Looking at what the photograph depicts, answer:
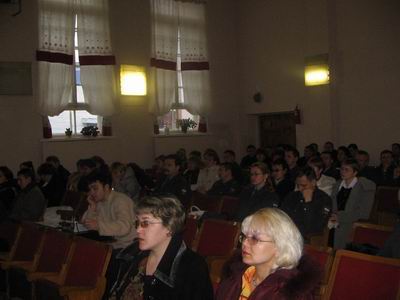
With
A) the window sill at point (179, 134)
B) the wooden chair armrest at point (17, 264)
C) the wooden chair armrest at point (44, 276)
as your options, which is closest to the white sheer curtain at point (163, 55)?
the window sill at point (179, 134)

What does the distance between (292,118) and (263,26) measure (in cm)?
238

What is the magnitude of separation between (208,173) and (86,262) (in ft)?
16.7

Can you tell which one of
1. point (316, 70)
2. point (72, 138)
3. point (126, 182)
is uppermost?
point (316, 70)

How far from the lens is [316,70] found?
11883mm

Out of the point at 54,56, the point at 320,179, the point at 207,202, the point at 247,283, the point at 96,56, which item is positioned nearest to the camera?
the point at 247,283

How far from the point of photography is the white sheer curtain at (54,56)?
1102cm

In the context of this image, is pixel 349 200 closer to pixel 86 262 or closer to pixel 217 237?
pixel 217 237

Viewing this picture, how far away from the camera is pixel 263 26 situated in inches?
524

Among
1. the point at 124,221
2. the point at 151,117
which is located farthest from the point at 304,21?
the point at 124,221

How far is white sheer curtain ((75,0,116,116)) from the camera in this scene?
11.6 metres

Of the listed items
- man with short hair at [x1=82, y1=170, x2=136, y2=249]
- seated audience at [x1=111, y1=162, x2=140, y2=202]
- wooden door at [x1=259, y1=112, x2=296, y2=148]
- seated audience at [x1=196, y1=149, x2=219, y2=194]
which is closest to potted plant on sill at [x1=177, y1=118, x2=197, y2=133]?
wooden door at [x1=259, y1=112, x2=296, y2=148]

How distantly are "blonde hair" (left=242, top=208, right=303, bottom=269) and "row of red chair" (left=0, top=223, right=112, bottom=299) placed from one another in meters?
1.92

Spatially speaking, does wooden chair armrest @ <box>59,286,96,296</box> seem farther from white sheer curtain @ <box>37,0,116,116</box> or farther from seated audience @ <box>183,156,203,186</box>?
white sheer curtain @ <box>37,0,116,116</box>

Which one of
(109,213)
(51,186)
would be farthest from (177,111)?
(109,213)
